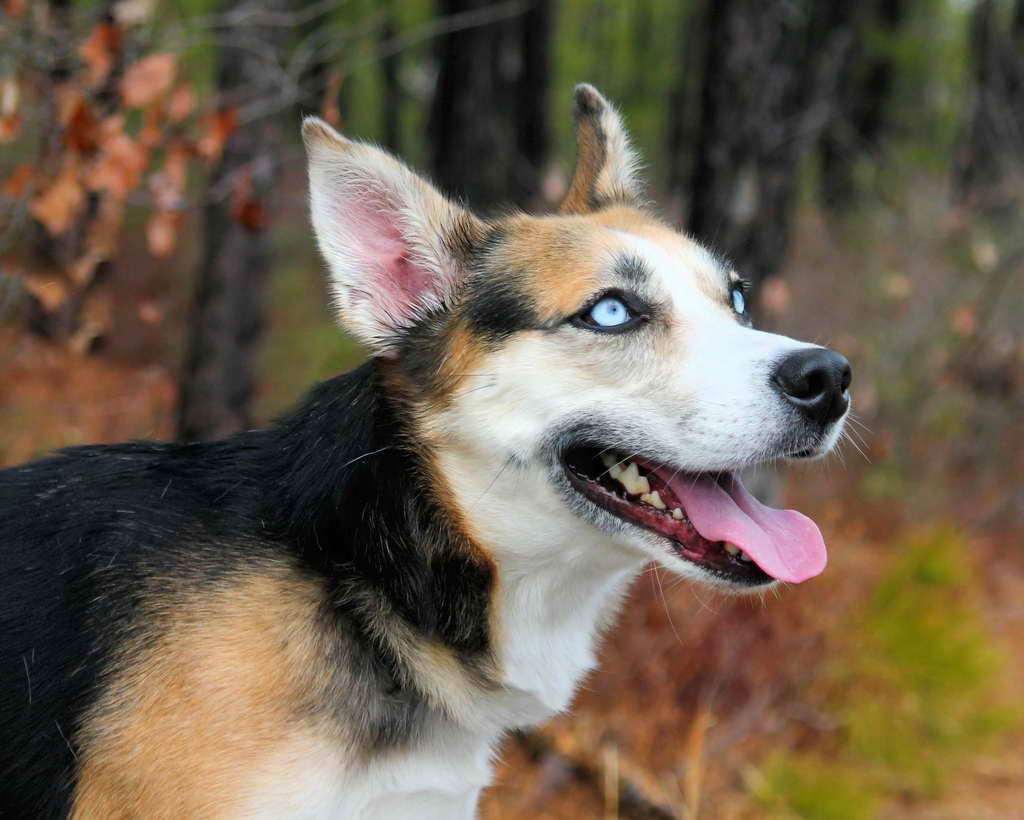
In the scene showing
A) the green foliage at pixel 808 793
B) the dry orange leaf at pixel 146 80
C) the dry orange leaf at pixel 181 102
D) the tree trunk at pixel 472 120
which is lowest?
the green foliage at pixel 808 793

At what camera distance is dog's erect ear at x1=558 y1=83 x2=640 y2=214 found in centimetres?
368

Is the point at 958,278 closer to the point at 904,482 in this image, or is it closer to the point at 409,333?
the point at 904,482

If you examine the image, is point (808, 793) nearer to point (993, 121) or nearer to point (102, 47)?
point (102, 47)

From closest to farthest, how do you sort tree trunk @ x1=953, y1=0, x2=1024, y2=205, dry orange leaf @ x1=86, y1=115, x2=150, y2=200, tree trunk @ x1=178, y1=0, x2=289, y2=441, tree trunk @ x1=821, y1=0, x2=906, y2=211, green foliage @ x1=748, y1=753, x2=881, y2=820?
1. dry orange leaf @ x1=86, y1=115, x2=150, y2=200
2. green foliage @ x1=748, y1=753, x2=881, y2=820
3. tree trunk @ x1=178, y1=0, x2=289, y2=441
4. tree trunk @ x1=953, y1=0, x2=1024, y2=205
5. tree trunk @ x1=821, y1=0, x2=906, y2=211

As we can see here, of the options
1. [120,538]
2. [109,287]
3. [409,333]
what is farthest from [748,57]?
[109,287]

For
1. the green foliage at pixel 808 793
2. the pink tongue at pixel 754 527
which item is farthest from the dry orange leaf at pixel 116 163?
the green foliage at pixel 808 793

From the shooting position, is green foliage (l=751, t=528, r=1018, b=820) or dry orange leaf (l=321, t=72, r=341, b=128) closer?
dry orange leaf (l=321, t=72, r=341, b=128)

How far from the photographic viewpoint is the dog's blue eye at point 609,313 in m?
2.86

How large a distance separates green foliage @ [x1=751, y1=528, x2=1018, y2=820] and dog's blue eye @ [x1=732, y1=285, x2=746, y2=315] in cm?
251

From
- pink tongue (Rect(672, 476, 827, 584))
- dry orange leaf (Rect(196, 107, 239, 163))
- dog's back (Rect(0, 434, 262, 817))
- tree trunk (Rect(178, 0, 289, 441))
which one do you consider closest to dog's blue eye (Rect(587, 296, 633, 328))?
pink tongue (Rect(672, 476, 827, 584))

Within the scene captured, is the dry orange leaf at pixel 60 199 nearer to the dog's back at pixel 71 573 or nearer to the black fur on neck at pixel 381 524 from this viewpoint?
the dog's back at pixel 71 573

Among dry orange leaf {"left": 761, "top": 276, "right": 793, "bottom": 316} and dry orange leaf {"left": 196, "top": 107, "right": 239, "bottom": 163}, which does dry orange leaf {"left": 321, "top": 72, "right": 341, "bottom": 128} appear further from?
dry orange leaf {"left": 761, "top": 276, "right": 793, "bottom": 316}

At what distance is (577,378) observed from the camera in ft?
9.12

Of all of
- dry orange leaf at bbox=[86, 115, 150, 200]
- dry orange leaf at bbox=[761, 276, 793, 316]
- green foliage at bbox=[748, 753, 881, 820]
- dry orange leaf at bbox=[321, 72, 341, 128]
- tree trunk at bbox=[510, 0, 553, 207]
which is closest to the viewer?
dry orange leaf at bbox=[86, 115, 150, 200]
